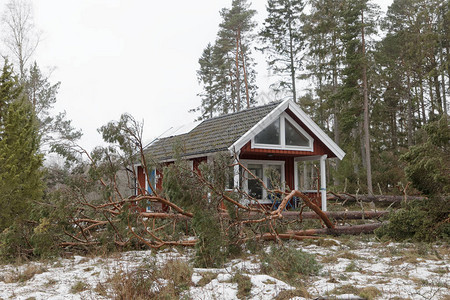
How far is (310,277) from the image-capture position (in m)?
5.78

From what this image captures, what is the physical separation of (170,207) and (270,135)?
19.9ft

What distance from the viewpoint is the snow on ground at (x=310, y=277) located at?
197 inches

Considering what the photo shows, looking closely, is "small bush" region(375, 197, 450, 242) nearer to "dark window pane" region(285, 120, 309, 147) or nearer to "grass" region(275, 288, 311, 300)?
"grass" region(275, 288, 311, 300)

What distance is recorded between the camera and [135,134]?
302 inches

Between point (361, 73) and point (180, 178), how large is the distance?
18122 mm

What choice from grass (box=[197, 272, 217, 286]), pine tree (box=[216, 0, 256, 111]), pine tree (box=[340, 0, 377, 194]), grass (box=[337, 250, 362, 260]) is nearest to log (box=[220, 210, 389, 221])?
grass (box=[337, 250, 362, 260])

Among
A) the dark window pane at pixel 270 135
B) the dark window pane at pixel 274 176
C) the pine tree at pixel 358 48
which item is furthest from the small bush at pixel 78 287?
the pine tree at pixel 358 48

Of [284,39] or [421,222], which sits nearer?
[421,222]

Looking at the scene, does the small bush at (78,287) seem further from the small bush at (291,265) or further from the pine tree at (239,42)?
the pine tree at (239,42)

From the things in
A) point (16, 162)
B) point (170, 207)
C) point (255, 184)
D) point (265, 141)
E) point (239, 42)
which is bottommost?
point (170, 207)

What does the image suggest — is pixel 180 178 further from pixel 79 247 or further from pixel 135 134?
pixel 79 247

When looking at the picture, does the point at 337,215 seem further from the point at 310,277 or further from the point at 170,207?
the point at 310,277

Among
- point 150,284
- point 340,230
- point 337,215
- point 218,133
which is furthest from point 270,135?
point 150,284

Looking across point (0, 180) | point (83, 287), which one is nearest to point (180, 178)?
point (83, 287)
